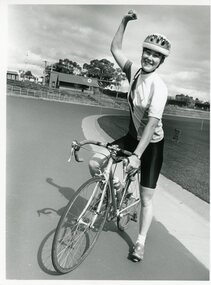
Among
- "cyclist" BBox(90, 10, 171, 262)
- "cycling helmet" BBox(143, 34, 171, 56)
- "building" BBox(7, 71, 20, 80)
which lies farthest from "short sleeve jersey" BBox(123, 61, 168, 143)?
"building" BBox(7, 71, 20, 80)

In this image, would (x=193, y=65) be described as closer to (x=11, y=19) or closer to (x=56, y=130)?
(x=11, y=19)

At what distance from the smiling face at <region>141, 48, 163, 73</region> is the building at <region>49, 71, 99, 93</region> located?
875 millimetres

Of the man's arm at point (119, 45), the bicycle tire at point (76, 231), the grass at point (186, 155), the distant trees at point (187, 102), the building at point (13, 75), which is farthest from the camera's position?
the grass at point (186, 155)

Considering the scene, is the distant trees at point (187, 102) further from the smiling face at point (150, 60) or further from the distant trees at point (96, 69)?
the smiling face at point (150, 60)

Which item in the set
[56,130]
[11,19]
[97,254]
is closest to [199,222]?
[97,254]

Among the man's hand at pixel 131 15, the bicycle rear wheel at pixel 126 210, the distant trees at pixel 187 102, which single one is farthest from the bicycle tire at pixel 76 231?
the man's hand at pixel 131 15

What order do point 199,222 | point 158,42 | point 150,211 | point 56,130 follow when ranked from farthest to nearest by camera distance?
point 56,130, point 199,222, point 150,211, point 158,42

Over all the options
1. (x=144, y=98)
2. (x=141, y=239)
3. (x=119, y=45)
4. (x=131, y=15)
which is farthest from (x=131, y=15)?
(x=141, y=239)

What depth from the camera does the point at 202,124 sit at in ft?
13.5

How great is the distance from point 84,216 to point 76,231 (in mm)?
165

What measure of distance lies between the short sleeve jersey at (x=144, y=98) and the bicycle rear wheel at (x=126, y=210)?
627 millimetres

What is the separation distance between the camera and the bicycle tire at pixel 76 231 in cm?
284

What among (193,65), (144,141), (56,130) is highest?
(193,65)
